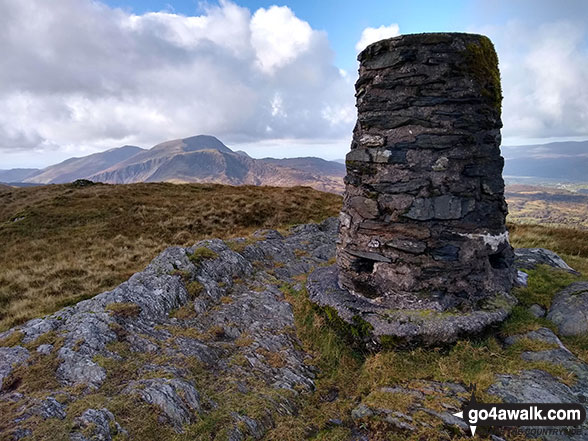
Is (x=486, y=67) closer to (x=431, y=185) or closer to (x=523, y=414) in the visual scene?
(x=431, y=185)

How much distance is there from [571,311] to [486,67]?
5177mm

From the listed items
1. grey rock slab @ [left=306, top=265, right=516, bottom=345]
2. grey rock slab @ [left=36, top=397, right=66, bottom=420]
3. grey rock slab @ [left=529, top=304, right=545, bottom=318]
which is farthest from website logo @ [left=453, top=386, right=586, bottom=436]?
grey rock slab @ [left=36, top=397, right=66, bottom=420]

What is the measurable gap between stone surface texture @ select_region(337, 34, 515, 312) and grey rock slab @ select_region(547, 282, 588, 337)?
1105mm

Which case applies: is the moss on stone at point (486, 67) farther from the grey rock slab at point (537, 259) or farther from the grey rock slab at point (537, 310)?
the grey rock slab at point (537, 259)

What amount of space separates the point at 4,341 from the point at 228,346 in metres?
4.03

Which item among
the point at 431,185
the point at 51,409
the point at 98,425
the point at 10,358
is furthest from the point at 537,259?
the point at 10,358

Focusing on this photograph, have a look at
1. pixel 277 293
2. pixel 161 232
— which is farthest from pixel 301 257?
pixel 161 232

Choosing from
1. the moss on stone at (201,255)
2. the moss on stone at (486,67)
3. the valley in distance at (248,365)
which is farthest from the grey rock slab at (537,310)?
the moss on stone at (201,255)

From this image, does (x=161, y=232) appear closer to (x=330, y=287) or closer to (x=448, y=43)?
(x=330, y=287)

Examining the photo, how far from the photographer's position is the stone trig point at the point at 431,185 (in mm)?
6148

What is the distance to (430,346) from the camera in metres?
5.77

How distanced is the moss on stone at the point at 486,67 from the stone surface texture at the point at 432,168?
0.07ft

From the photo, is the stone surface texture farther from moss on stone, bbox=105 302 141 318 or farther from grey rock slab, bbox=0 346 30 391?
grey rock slab, bbox=0 346 30 391

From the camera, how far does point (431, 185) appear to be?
632cm
